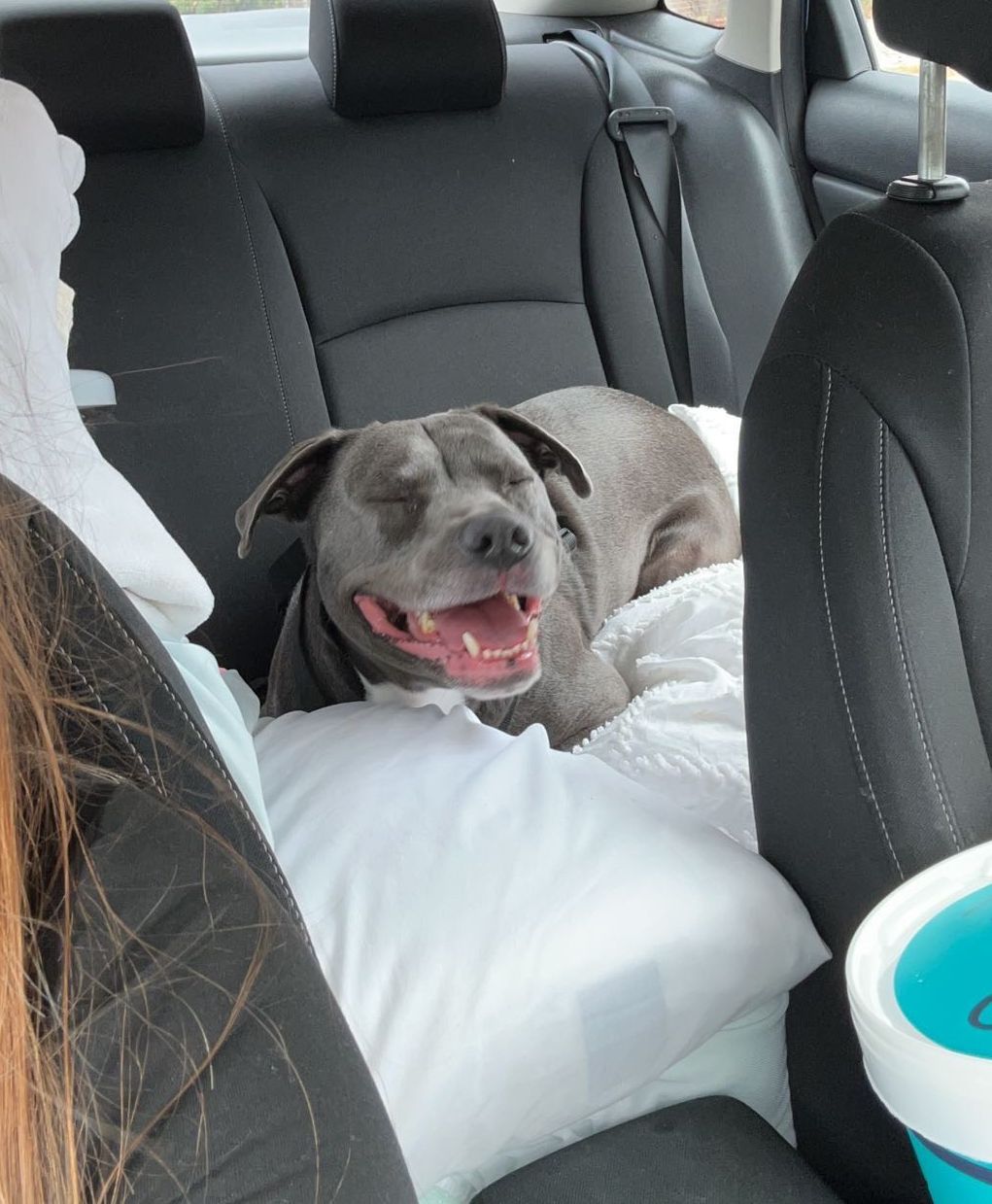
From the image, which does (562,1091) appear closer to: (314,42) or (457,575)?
(457,575)

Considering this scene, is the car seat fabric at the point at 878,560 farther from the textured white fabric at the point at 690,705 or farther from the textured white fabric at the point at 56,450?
the textured white fabric at the point at 56,450

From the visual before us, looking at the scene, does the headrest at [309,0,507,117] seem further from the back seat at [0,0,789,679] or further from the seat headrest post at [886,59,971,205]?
the seat headrest post at [886,59,971,205]

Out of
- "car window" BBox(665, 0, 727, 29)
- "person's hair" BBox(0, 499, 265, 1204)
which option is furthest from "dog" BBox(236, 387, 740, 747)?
"car window" BBox(665, 0, 727, 29)

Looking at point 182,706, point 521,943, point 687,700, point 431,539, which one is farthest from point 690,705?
point 182,706

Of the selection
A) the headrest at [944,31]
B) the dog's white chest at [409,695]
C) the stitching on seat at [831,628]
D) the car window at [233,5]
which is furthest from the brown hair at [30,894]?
the car window at [233,5]

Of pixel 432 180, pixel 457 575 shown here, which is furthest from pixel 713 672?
pixel 432 180

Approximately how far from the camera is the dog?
2.18 m

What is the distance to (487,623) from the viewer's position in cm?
226

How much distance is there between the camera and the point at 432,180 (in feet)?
9.65

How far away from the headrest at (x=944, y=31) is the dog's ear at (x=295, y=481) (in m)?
1.20

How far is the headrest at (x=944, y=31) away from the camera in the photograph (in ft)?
4.16

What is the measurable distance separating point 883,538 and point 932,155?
42 centimetres

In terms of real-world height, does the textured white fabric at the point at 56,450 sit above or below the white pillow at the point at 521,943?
above

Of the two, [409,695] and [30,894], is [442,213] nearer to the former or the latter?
[409,695]
